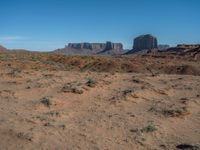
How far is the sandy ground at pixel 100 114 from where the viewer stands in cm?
776

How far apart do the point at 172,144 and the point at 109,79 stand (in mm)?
7156

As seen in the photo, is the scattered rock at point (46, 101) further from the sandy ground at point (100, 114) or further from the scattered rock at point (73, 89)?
the scattered rock at point (73, 89)

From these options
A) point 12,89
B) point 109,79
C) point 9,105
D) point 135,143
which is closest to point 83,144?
point 135,143

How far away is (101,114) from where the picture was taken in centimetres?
973

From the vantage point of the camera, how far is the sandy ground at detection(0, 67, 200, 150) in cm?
776

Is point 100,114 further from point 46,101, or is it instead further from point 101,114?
point 46,101

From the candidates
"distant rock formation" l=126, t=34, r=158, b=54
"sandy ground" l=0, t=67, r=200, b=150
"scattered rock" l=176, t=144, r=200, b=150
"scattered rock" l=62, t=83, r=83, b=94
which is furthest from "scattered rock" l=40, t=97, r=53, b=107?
"distant rock formation" l=126, t=34, r=158, b=54

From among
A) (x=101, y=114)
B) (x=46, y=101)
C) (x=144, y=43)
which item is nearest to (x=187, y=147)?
→ (x=101, y=114)

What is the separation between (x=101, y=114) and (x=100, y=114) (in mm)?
27

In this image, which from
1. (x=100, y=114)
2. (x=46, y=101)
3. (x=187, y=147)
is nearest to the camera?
(x=187, y=147)

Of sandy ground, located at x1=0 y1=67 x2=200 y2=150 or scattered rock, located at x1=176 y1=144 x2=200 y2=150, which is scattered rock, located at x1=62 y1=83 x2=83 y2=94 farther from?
scattered rock, located at x1=176 y1=144 x2=200 y2=150

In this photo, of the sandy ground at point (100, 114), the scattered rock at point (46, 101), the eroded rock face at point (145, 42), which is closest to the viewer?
the sandy ground at point (100, 114)

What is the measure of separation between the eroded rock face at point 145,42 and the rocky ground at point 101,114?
147941mm

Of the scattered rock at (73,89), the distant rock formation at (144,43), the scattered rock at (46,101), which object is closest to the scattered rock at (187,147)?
the scattered rock at (46,101)
